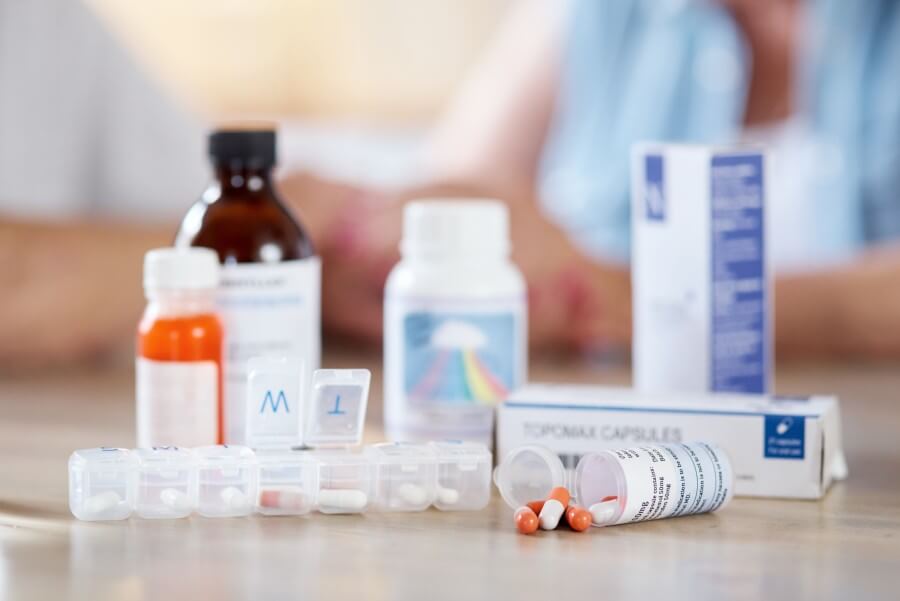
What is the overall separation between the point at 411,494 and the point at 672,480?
0.45ft

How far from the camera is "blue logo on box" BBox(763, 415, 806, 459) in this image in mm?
706

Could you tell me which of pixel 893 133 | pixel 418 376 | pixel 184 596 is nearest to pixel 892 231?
pixel 893 133

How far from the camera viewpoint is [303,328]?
0.80 metres

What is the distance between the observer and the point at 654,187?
839 mm

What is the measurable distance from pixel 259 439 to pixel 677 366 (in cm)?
30

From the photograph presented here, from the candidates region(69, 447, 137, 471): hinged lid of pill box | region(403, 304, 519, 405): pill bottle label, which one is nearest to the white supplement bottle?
region(403, 304, 519, 405): pill bottle label

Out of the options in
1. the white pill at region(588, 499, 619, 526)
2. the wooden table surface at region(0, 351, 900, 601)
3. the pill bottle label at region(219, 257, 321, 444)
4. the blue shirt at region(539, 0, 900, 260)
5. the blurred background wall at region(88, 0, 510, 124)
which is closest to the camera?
the wooden table surface at region(0, 351, 900, 601)

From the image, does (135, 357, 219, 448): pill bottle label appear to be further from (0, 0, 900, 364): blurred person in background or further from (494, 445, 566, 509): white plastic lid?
(0, 0, 900, 364): blurred person in background

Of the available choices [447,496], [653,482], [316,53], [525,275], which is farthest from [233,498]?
[316,53]

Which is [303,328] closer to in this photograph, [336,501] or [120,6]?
[336,501]

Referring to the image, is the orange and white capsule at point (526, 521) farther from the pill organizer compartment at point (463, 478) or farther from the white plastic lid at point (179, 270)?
the white plastic lid at point (179, 270)

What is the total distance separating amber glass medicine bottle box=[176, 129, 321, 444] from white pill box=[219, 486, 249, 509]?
124mm

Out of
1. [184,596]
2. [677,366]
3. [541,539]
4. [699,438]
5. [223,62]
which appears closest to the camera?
[184,596]

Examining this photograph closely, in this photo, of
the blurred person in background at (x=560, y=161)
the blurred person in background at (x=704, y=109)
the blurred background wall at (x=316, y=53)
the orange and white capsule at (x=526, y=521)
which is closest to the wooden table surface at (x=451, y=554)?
the orange and white capsule at (x=526, y=521)
